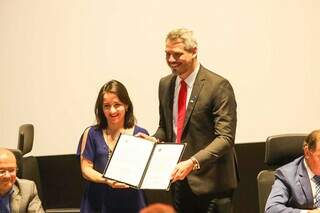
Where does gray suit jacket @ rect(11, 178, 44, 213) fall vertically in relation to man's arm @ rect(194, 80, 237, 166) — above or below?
below

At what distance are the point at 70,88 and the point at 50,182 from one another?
877mm

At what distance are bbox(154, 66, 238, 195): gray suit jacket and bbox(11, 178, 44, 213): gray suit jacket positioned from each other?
3.03 feet

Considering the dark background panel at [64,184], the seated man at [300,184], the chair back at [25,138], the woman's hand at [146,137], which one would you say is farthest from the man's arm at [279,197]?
the chair back at [25,138]

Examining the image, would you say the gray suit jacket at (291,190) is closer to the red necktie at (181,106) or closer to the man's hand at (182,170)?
the man's hand at (182,170)

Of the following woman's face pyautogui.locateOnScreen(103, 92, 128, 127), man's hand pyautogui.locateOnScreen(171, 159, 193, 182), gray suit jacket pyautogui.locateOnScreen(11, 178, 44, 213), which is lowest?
gray suit jacket pyautogui.locateOnScreen(11, 178, 44, 213)

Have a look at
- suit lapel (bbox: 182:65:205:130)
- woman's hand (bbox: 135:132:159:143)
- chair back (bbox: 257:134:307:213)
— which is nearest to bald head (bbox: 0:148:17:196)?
woman's hand (bbox: 135:132:159:143)

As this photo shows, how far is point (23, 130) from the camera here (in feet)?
18.1

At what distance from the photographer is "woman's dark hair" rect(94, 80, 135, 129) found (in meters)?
3.95

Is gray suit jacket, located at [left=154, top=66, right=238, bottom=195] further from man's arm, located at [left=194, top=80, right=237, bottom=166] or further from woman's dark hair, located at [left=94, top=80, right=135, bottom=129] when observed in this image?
woman's dark hair, located at [left=94, top=80, right=135, bottom=129]

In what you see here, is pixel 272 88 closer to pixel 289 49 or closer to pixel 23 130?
pixel 289 49

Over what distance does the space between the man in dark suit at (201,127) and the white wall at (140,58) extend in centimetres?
151

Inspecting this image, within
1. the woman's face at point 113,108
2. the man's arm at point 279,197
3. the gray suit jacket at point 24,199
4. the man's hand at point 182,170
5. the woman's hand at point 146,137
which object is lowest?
the gray suit jacket at point 24,199

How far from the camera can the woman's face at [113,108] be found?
155 inches

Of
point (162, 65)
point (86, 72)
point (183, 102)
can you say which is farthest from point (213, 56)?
point (183, 102)
